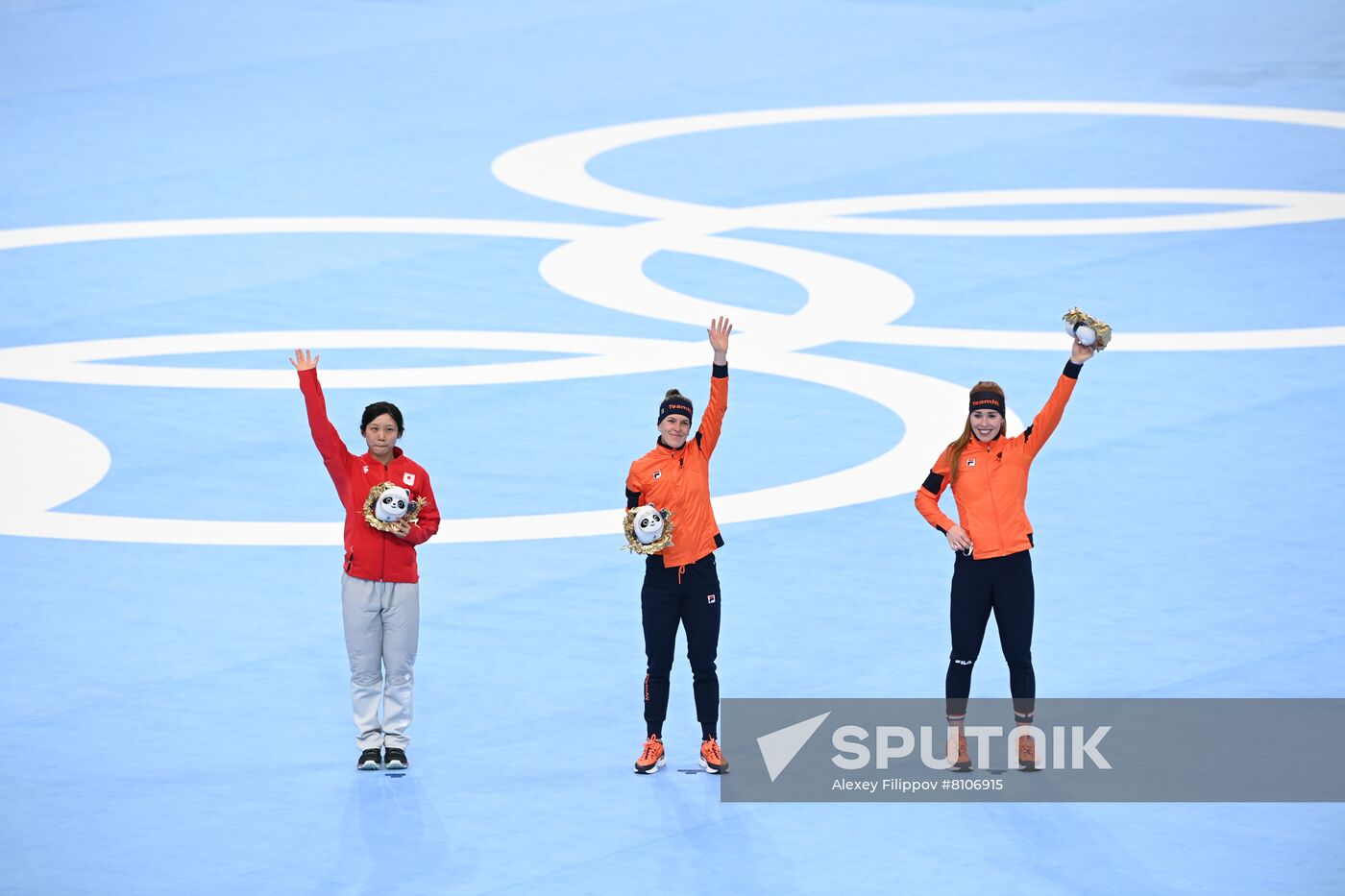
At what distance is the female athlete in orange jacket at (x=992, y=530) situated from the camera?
39.4 feet

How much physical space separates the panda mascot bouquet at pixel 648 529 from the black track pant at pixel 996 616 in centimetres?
154

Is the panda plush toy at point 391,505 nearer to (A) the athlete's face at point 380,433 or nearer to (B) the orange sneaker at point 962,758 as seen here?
(A) the athlete's face at point 380,433

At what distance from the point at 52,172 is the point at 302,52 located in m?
8.51

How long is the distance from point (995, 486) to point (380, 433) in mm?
3271

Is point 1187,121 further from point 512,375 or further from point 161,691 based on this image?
point 161,691

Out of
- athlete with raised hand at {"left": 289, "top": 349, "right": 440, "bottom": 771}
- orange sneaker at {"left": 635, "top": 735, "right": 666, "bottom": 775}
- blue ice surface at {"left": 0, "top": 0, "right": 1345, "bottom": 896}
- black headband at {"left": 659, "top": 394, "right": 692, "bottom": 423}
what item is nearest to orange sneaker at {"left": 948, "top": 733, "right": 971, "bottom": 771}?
blue ice surface at {"left": 0, "top": 0, "right": 1345, "bottom": 896}

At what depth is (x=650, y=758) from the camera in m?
12.3

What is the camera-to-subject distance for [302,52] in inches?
1474

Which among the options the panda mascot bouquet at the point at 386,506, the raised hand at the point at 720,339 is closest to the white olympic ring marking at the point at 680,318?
the panda mascot bouquet at the point at 386,506

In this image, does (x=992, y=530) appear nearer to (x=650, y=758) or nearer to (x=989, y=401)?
(x=989, y=401)

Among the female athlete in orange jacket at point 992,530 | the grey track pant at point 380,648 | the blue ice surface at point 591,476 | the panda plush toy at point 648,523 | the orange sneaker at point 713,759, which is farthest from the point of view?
the grey track pant at point 380,648

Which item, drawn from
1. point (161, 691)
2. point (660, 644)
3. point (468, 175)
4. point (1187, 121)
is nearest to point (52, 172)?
point (468, 175)

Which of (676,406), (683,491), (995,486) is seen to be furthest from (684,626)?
(995,486)

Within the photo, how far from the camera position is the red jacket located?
12.3 metres
